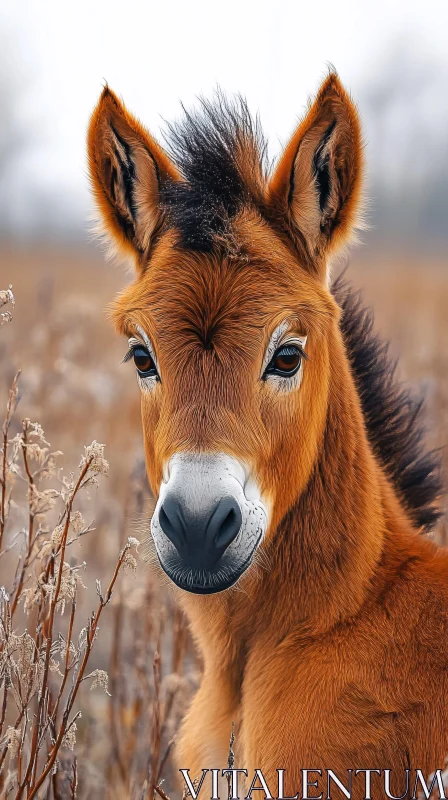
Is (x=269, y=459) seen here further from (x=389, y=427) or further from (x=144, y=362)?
(x=389, y=427)

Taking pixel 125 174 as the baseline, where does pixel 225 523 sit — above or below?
below

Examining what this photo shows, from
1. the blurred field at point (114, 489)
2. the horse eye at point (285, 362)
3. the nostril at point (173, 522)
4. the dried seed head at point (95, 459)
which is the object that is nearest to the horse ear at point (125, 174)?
the blurred field at point (114, 489)

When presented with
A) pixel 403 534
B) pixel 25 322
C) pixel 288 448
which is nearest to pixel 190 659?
pixel 403 534

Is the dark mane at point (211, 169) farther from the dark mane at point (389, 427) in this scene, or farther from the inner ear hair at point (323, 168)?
the dark mane at point (389, 427)

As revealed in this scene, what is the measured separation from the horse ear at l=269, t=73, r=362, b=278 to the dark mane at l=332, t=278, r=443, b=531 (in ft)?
1.82

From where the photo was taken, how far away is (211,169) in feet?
10.1

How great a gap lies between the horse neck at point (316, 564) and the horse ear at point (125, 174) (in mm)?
1007

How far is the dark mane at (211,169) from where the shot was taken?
2.94 metres

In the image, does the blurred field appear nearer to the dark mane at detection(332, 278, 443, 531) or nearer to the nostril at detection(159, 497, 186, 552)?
the nostril at detection(159, 497, 186, 552)

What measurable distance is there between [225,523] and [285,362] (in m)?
0.67

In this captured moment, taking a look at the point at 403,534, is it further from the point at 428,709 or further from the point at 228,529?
the point at 228,529

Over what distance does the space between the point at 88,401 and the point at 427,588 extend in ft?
20.3

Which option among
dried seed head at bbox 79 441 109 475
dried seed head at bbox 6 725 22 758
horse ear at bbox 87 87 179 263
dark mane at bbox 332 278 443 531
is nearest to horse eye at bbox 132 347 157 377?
dried seed head at bbox 79 441 109 475

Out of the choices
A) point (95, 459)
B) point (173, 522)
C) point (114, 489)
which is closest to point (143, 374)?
point (95, 459)
